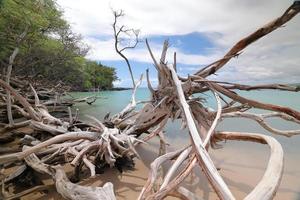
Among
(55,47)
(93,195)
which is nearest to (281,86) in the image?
(93,195)

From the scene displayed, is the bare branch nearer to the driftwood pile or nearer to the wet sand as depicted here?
the driftwood pile

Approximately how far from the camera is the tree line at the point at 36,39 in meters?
10.4

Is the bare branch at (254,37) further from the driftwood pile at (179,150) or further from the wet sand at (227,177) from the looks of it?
the wet sand at (227,177)

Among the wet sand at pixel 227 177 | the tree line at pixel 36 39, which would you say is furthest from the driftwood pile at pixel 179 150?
the tree line at pixel 36 39

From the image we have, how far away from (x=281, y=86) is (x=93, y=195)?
179cm

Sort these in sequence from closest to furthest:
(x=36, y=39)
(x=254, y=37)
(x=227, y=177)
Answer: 1. (x=254, y=37)
2. (x=227, y=177)
3. (x=36, y=39)

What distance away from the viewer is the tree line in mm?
10406

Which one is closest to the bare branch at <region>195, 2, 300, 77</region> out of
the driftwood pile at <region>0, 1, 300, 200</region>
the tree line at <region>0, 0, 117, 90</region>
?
the driftwood pile at <region>0, 1, 300, 200</region>

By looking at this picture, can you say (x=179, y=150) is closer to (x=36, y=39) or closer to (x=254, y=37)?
(x=254, y=37)

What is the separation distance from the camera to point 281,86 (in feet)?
7.36

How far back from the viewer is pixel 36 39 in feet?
44.0

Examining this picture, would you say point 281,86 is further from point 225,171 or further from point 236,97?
point 225,171

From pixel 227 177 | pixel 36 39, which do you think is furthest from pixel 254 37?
pixel 36 39

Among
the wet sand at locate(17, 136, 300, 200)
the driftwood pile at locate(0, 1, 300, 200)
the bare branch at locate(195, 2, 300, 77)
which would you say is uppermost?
the bare branch at locate(195, 2, 300, 77)
